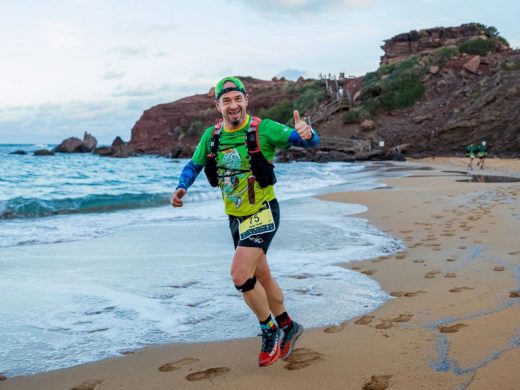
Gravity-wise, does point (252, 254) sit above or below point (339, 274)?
above

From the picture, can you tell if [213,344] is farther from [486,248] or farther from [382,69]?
[382,69]

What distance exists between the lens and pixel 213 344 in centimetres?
381

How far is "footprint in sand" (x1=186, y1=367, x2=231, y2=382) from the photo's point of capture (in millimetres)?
3159

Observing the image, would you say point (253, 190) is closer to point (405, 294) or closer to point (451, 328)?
point (451, 328)

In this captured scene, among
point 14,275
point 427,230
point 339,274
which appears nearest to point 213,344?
point 339,274

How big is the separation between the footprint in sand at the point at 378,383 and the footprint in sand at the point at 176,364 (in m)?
1.18

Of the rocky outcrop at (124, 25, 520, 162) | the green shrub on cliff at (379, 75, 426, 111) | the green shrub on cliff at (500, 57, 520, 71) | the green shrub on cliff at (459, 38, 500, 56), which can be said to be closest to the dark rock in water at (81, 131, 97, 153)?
the rocky outcrop at (124, 25, 520, 162)

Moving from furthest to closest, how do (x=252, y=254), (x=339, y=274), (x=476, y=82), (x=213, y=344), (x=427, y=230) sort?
(x=476, y=82) → (x=427, y=230) → (x=339, y=274) → (x=213, y=344) → (x=252, y=254)

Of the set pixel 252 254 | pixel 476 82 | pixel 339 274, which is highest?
pixel 476 82

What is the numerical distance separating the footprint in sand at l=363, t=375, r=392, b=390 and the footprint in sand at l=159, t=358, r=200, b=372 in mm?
1178

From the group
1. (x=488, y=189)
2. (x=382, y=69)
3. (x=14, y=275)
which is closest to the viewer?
(x=14, y=275)

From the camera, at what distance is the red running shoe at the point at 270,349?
3.26 m

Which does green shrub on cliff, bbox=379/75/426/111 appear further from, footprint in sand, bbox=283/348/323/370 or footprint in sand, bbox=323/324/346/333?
footprint in sand, bbox=283/348/323/370

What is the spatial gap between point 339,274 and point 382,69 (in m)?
52.3
